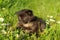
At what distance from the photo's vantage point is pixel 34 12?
26.6ft

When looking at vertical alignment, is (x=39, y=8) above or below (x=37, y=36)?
above

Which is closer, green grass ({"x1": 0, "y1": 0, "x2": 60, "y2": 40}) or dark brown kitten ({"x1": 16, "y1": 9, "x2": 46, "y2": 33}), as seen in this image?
green grass ({"x1": 0, "y1": 0, "x2": 60, "y2": 40})

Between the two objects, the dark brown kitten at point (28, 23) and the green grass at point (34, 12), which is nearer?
the green grass at point (34, 12)

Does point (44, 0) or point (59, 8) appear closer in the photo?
point (59, 8)

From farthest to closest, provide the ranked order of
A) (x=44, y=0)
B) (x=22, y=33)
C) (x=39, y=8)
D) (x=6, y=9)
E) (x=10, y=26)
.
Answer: (x=44, y=0) < (x=39, y=8) < (x=6, y=9) < (x=10, y=26) < (x=22, y=33)

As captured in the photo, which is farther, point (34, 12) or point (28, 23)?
point (34, 12)

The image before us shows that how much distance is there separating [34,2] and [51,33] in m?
3.01

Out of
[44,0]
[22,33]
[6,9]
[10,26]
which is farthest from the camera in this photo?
[44,0]

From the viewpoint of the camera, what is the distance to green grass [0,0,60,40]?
19.7 ft

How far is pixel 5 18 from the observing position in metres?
7.06

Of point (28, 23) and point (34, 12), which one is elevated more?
point (34, 12)

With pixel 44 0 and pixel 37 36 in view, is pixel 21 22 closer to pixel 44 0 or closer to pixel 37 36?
pixel 37 36

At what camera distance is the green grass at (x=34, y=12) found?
600 cm

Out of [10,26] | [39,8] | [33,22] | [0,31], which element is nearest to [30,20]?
[33,22]
